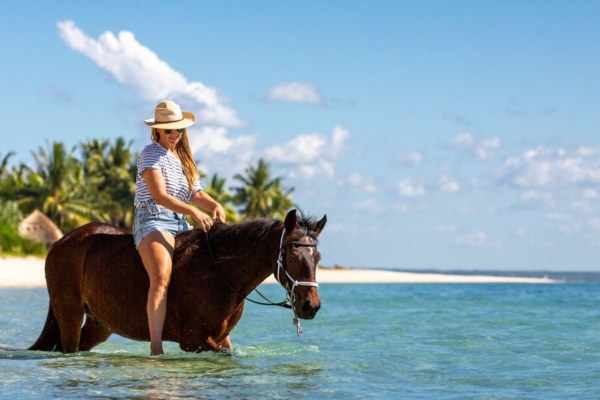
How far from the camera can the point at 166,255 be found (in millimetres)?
6109

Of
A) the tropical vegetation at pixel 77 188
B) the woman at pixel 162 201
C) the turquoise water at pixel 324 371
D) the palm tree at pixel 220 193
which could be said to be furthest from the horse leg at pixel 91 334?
the palm tree at pixel 220 193

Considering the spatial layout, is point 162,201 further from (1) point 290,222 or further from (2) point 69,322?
(2) point 69,322

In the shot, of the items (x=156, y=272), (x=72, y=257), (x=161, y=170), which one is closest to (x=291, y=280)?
(x=156, y=272)

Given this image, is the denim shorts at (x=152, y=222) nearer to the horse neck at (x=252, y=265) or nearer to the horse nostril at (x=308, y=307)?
the horse neck at (x=252, y=265)

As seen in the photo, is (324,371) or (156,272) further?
(324,371)

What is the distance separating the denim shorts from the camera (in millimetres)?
6180

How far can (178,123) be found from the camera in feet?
20.6

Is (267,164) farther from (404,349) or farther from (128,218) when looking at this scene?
(404,349)

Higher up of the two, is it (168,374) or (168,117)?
(168,117)

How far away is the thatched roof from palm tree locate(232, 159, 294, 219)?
66.4 ft

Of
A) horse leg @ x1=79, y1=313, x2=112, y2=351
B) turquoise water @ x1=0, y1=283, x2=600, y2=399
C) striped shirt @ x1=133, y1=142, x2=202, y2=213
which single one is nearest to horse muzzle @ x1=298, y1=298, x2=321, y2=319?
turquoise water @ x1=0, y1=283, x2=600, y2=399

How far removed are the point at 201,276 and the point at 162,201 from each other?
669 millimetres

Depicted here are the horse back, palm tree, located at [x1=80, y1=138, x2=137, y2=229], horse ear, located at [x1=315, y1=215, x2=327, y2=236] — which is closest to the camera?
horse ear, located at [x1=315, y1=215, x2=327, y2=236]

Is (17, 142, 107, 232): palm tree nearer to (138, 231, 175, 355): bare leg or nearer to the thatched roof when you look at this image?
the thatched roof
